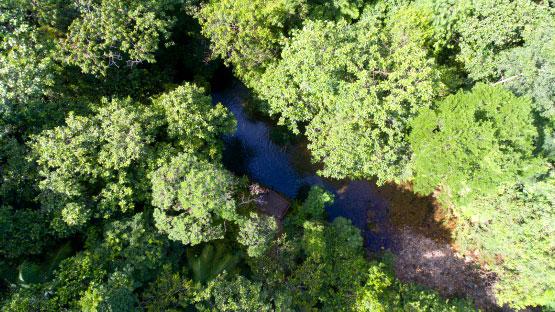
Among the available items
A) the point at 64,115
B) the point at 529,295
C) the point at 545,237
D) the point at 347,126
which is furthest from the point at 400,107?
the point at 64,115

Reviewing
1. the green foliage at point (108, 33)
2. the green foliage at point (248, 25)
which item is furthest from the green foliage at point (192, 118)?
the green foliage at point (248, 25)

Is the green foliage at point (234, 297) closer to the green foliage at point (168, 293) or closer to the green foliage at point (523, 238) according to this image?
the green foliage at point (168, 293)

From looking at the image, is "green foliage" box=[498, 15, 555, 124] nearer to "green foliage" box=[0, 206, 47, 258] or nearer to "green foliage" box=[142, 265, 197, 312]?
"green foliage" box=[142, 265, 197, 312]

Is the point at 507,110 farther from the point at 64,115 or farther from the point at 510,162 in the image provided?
the point at 64,115

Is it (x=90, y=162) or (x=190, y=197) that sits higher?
(x=190, y=197)

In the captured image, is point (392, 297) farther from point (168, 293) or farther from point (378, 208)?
point (168, 293)

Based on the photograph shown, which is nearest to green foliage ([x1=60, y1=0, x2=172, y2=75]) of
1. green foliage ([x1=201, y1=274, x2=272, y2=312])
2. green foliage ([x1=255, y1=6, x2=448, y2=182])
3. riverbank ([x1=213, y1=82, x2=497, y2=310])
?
green foliage ([x1=255, y1=6, x2=448, y2=182])

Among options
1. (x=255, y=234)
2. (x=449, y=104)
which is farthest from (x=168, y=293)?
(x=449, y=104)
